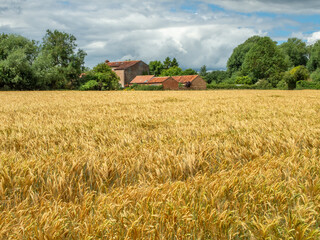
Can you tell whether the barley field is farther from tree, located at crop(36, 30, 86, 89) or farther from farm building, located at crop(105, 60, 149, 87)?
farm building, located at crop(105, 60, 149, 87)

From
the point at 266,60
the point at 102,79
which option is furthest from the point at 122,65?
the point at 266,60

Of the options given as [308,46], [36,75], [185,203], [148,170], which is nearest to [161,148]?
[148,170]

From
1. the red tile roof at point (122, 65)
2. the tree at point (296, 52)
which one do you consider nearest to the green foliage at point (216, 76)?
the tree at point (296, 52)

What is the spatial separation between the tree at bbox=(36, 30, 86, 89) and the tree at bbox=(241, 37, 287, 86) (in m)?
54.2

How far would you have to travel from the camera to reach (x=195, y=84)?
76.4m

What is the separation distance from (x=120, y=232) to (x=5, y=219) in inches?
32.1

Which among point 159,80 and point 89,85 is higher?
point 159,80

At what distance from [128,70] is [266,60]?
4349 cm

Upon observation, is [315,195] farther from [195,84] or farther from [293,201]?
[195,84]

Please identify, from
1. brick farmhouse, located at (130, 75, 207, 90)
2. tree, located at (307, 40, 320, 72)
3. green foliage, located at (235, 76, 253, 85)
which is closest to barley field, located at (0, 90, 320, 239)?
brick farmhouse, located at (130, 75, 207, 90)

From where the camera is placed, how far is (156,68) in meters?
115

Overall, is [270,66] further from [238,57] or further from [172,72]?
[172,72]

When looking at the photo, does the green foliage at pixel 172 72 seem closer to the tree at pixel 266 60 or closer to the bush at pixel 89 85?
the tree at pixel 266 60

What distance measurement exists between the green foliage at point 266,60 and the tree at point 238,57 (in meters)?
30.2
